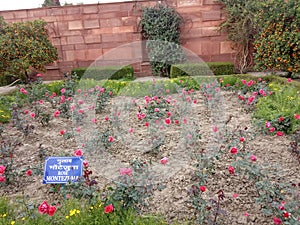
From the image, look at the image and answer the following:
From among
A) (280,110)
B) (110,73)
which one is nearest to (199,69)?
(110,73)

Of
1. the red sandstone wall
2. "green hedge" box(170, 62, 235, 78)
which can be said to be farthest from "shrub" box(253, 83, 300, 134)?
the red sandstone wall

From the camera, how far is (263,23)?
5.72 metres

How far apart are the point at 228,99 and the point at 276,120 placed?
1390 millimetres

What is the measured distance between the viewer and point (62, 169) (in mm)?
1777

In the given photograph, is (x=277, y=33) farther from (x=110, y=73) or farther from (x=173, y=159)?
(x=173, y=159)

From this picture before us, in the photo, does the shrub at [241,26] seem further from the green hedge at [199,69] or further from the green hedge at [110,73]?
the green hedge at [110,73]

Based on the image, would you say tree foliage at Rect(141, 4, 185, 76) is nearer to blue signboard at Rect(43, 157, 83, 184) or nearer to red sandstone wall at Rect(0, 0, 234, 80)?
red sandstone wall at Rect(0, 0, 234, 80)

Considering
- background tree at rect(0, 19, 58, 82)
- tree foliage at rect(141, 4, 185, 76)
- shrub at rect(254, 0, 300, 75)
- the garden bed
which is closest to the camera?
the garden bed

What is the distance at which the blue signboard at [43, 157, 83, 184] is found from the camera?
1.75 meters

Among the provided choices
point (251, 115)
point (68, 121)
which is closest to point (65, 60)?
point (68, 121)

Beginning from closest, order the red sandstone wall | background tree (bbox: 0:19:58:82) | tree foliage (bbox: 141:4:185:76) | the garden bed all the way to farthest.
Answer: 1. the garden bed
2. background tree (bbox: 0:19:58:82)
3. tree foliage (bbox: 141:4:185:76)
4. the red sandstone wall

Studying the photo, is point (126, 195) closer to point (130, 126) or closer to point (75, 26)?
point (130, 126)

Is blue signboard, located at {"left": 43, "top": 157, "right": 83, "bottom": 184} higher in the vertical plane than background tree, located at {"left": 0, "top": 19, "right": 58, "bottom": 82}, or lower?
lower

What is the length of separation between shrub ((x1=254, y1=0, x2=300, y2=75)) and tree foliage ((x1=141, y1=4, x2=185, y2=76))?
2.34m
